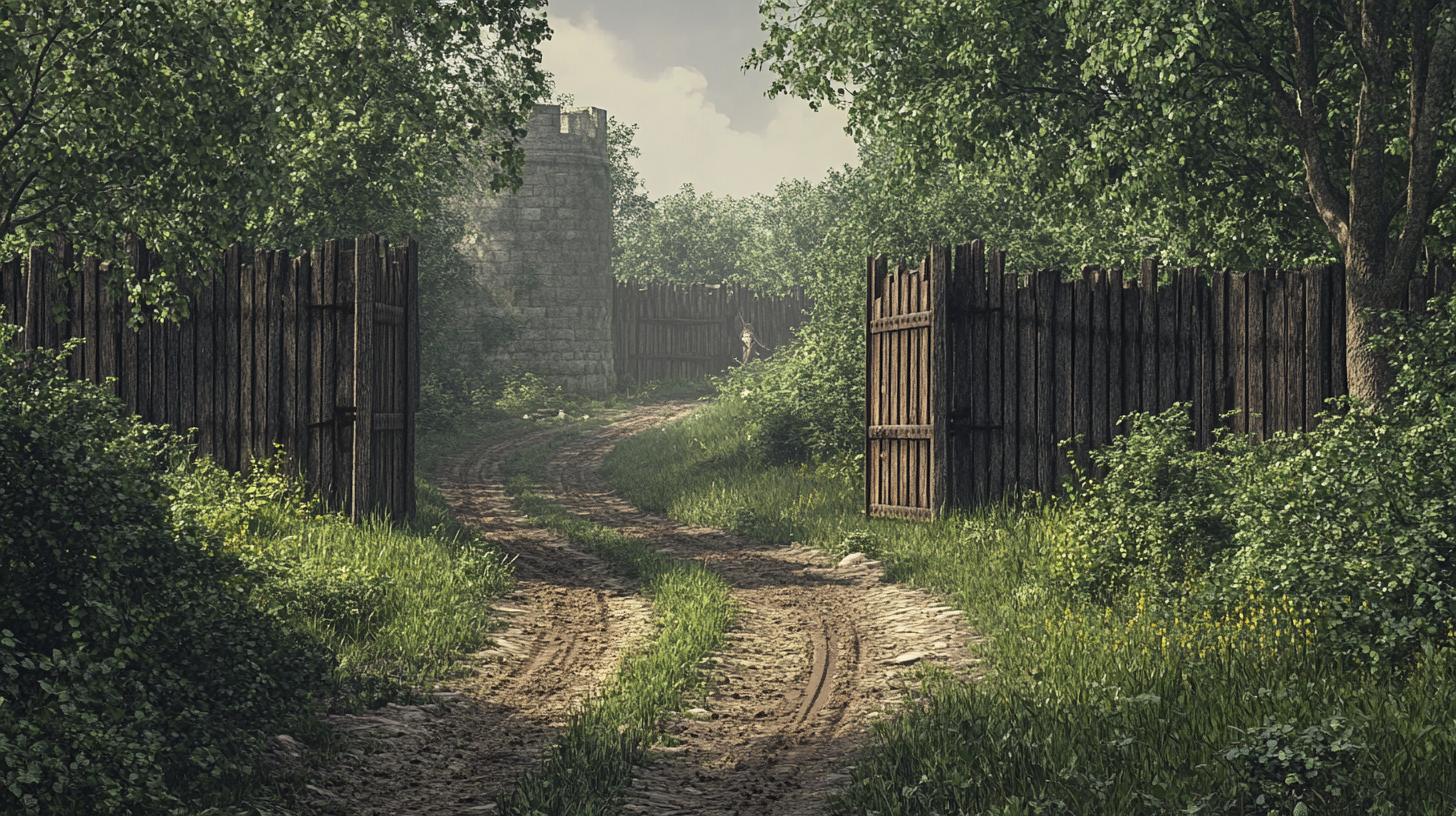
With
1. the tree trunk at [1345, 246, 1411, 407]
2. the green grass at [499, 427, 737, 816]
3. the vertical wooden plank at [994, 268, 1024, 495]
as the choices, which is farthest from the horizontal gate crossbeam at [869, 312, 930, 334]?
the tree trunk at [1345, 246, 1411, 407]

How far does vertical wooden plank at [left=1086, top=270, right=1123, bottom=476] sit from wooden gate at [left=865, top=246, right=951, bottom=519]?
1.40 metres

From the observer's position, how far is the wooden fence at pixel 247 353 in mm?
9516

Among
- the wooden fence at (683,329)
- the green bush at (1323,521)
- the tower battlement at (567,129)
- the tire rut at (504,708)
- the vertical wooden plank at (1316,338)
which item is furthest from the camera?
the wooden fence at (683,329)

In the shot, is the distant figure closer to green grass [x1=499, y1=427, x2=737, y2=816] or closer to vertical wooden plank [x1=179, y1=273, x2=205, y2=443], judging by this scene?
green grass [x1=499, y1=427, x2=737, y2=816]

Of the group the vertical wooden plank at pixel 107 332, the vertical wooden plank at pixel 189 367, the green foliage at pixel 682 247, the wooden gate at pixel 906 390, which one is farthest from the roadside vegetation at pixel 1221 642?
the green foliage at pixel 682 247

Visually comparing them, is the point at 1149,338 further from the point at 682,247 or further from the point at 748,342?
the point at 682,247

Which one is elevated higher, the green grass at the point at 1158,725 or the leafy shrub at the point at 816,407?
the leafy shrub at the point at 816,407

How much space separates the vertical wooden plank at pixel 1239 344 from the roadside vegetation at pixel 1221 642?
174 cm

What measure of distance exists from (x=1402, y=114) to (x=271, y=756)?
33.3ft

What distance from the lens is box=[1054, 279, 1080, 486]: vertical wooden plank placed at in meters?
10.2

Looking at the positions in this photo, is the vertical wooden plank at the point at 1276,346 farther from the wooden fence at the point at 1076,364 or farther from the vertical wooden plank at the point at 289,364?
the vertical wooden plank at the point at 289,364

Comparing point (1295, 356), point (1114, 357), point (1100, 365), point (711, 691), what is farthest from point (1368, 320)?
point (711, 691)

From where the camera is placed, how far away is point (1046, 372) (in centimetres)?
1018

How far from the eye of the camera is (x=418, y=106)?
11273 mm
